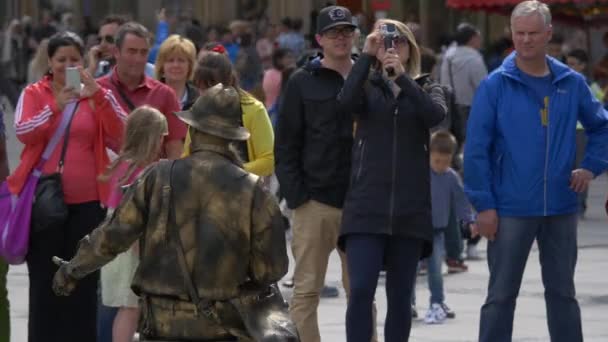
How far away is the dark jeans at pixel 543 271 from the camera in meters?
8.96

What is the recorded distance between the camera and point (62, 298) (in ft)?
31.7

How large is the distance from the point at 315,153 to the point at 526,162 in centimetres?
114

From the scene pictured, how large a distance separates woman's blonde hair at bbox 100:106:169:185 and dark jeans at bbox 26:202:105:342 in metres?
0.32

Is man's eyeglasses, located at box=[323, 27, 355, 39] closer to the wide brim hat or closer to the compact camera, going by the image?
the compact camera

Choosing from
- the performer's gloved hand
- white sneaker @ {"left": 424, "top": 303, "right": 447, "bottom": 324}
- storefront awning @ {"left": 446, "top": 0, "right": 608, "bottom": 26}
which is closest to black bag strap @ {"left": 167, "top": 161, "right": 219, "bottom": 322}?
the performer's gloved hand

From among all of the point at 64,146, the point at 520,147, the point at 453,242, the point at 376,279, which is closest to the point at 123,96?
the point at 64,146

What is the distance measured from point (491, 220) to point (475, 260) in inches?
258

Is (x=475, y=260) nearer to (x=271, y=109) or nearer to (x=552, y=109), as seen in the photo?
(x=271, y=109)

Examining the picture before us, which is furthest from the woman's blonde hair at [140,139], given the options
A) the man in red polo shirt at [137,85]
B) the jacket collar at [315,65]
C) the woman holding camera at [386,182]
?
the woman holding camera at [386,182]

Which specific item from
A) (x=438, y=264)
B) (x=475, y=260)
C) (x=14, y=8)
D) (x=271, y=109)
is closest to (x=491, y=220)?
(x=438, y=264)

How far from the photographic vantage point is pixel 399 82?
29.5 feet

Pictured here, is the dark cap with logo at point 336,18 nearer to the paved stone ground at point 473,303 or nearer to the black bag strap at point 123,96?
the black bag strap at point 123,96

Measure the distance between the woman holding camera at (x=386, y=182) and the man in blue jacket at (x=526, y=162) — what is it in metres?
0.29

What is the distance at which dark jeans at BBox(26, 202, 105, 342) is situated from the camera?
9539 mm
